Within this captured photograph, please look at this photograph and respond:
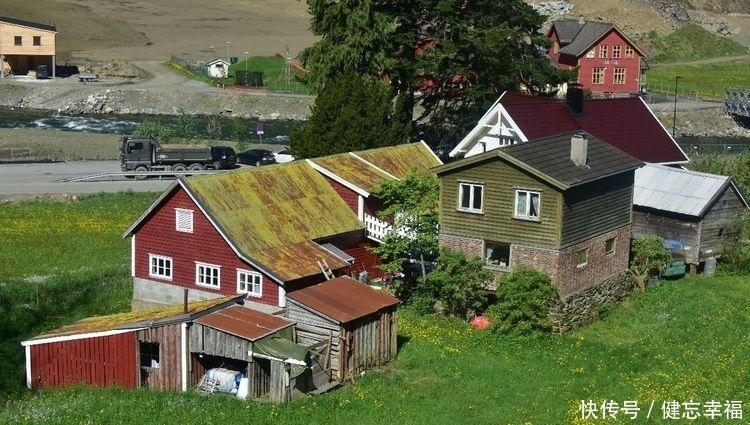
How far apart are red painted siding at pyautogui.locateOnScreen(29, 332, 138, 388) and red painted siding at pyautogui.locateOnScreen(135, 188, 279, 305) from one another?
592cm

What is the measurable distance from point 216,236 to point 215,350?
7210 mm

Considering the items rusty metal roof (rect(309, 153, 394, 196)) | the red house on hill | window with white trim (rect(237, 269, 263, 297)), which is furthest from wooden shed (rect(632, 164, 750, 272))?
the red house on hill

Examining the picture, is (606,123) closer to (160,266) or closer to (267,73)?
(160,266)

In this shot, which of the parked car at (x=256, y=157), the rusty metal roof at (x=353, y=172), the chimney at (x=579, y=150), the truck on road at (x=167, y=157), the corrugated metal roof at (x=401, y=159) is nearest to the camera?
the chimney at (x=579, y=150)

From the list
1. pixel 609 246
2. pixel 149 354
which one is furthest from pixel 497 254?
pixel 149 354

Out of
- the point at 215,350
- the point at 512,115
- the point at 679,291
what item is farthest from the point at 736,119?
the point at 215,350

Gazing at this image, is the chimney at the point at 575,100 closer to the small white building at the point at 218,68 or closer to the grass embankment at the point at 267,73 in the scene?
the grass embankment at the point at 267,73

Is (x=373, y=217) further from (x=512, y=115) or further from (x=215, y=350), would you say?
(x=215, y=350)

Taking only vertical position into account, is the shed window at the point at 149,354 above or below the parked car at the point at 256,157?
below

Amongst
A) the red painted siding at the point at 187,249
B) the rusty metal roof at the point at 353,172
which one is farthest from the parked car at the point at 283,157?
the red painted siding at the point at 187,249

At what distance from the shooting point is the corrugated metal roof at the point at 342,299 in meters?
33.8

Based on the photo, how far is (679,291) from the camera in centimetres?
4159

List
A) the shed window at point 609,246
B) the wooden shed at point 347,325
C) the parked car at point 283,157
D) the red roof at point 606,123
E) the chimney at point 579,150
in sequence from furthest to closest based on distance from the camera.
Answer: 1. the parked car at point 283,157
2. the red roof at point 606,123
3. the shed window at point 609,246
4. the chimney at point 579,150
5. the wooden shed at point 347,325

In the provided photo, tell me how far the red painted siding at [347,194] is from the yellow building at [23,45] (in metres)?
77.2
